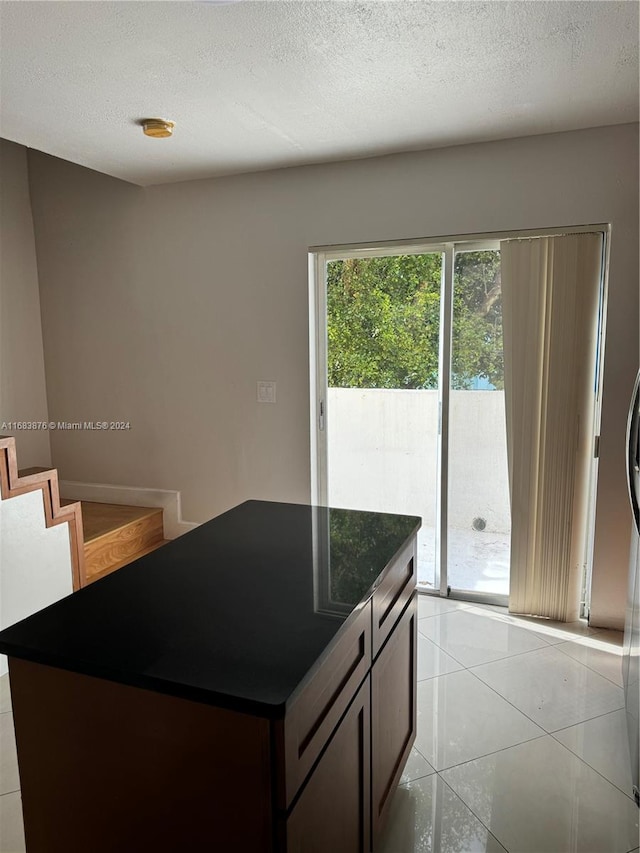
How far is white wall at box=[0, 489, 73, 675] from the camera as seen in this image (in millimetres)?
2463

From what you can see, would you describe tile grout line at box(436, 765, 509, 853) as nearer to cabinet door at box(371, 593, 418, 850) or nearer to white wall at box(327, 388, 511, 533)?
cabinet door at box(371, 593, 418, 850)

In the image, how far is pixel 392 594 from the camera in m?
1.58

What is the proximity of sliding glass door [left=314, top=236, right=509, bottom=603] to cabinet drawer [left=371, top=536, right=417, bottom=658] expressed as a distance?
145cm

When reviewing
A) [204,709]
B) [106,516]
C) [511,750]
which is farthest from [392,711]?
[106,516]

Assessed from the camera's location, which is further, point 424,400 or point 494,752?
point 424,400

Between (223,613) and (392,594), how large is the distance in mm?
552

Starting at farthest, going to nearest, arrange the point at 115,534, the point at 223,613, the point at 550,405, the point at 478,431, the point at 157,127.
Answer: the point at 115,534, the point at 478,431, the point at 550,405, the point at 157,127, the point at 223,613

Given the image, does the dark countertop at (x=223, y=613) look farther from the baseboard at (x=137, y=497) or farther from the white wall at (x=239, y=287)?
the baseboard at (x=137, y=497)

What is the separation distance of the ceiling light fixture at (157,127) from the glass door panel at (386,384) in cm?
113

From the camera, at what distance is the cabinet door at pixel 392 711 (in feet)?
4.83

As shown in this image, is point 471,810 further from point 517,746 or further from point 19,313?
point 19,313

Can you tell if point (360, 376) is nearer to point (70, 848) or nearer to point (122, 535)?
point (122, 535)

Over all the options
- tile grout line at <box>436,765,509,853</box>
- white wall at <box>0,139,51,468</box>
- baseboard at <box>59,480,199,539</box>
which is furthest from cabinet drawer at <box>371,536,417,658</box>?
white wall at <box>0,139,51,468</box>

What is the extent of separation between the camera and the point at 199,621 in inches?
46.6
